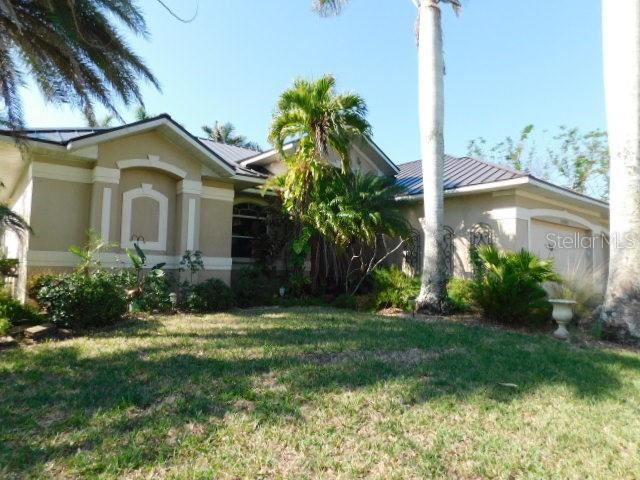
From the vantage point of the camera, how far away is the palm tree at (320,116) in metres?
11.5

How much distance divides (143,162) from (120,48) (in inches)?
131

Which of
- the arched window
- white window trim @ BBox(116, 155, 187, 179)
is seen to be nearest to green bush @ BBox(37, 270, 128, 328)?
white window trim @ BBox(116, 155, 187, 179)

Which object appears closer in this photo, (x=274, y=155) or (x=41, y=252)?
(x=41, y=252)

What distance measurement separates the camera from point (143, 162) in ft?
35.4

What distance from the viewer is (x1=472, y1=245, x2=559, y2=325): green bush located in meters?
8.92

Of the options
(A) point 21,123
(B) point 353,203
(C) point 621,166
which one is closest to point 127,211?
(A) point 21,123

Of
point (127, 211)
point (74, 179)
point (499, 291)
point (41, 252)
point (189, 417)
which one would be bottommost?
point (189, 417)

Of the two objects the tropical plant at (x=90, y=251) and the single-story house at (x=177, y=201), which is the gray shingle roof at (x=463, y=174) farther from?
the tropical plant at (x=90, y=251)

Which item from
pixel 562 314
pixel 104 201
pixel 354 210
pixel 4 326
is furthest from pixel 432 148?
pixel 4 326

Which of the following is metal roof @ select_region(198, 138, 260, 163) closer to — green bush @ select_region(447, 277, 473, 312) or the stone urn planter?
green bush @ select_region(447, 277, 473, 312)

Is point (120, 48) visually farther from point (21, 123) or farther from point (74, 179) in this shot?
point (74, 179)

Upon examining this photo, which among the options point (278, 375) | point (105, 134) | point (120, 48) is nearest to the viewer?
point (278, 375)

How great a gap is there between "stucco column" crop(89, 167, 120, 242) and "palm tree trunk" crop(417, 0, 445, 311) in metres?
7.48

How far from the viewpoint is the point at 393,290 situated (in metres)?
11.3
